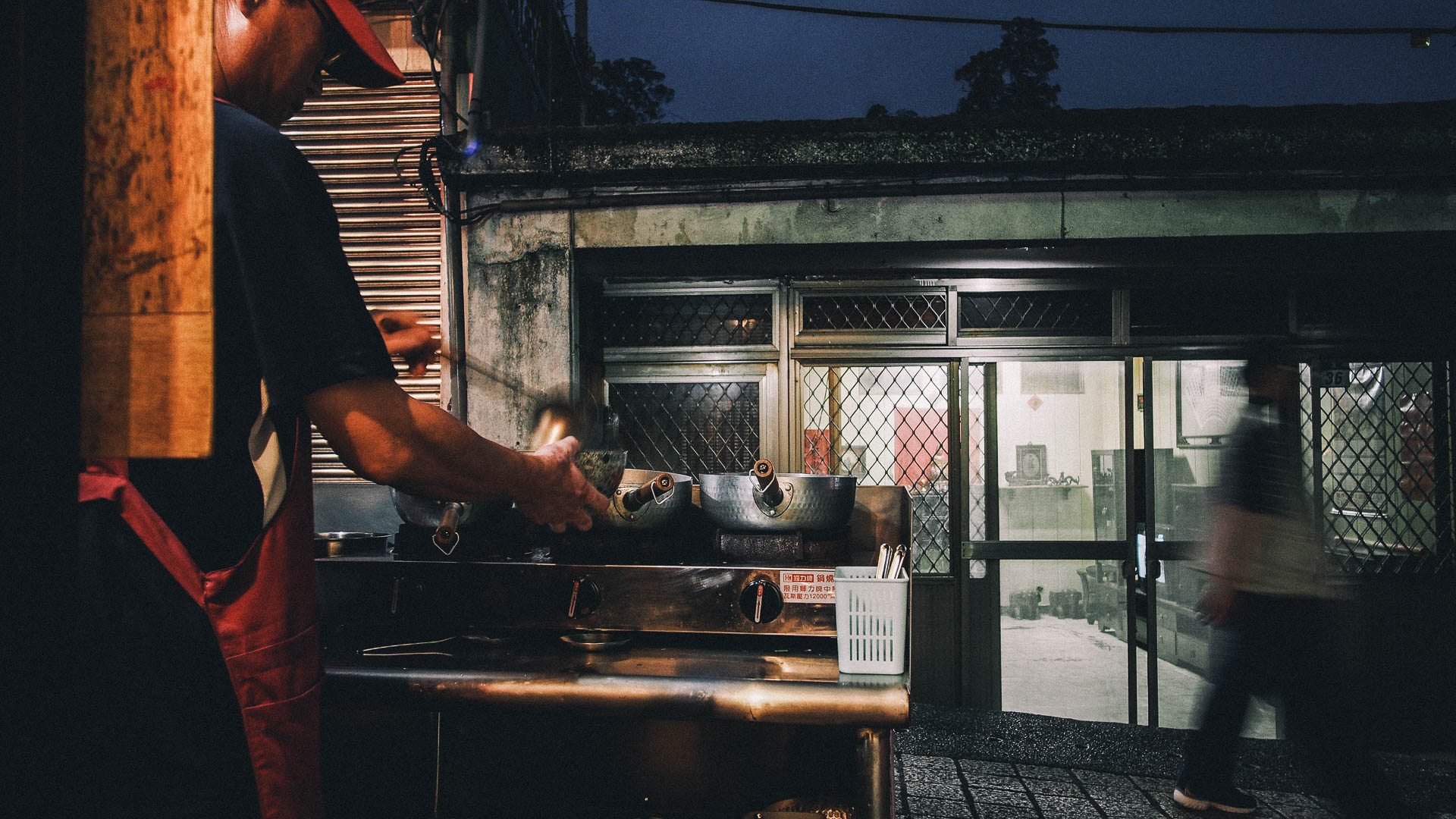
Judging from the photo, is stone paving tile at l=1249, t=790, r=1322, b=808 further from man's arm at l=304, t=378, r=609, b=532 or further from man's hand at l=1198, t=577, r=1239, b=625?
man's arm at l=304, t=378, r=609, b=532

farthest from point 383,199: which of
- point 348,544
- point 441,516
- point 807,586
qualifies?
point 807,586

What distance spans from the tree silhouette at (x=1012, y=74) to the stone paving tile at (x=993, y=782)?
8476 millimetres

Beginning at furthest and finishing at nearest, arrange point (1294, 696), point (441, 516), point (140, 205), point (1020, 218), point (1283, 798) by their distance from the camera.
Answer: point (1020, 218) < point (1283, 798) < point (1294, 696) < point (441, 516) < point (140, 205)

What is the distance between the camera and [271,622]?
120 cm

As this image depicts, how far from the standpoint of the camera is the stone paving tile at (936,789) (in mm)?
3621

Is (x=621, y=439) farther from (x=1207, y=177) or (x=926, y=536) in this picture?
(x=1207, y=177)

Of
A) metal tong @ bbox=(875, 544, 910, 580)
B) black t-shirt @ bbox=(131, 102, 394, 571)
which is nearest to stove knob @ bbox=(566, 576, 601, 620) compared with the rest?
metal tong @ bbox=(875, 544, 910, 580)

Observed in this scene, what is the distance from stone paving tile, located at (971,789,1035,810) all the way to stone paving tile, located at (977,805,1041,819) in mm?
17

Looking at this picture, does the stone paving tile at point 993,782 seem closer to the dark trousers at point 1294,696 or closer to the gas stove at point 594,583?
the dark trousers at point 1294,696

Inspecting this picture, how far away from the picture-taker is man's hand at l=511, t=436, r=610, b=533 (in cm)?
154

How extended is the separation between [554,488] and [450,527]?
90 cm

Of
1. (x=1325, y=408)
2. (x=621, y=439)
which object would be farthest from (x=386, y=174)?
(x=1325, y=408)

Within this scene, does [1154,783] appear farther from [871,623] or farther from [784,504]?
[784,504]

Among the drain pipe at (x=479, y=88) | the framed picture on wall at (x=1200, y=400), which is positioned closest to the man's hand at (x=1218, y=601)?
the framed picture on wall at (x=1200, y=400)
